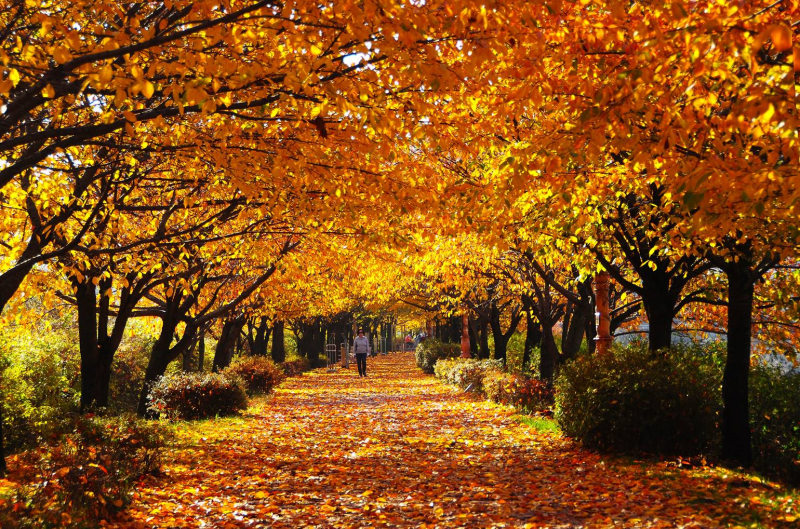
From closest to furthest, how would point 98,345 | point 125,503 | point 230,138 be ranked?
point 125,503
point 230,138
point 98,345

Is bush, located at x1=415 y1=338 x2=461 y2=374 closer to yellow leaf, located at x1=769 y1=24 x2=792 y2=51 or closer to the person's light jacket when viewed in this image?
the person's light jacket

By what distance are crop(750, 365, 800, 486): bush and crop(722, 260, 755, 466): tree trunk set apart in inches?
19.3

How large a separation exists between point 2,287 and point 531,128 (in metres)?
6.82

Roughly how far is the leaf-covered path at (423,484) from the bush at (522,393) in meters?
1.33

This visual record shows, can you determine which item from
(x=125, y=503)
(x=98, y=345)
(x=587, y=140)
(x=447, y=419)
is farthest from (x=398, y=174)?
(x=447, y=419)

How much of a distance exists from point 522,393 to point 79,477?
1077 cm

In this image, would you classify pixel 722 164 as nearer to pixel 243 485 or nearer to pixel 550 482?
pixel 550 482

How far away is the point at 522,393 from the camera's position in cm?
1516

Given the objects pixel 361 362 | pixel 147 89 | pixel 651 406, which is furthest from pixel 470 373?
pixel 147 89

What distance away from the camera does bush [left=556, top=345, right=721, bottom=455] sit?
8.91 m

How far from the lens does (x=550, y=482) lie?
8.08m

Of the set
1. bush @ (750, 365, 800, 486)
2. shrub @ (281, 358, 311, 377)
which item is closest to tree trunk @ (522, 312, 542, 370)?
shrub @ (281, 358, 311, 377)

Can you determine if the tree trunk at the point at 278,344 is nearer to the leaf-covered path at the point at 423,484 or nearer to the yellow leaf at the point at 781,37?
the leaf-covered path at the point at 423,484

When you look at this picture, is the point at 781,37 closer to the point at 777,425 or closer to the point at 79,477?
the point at 79,477
